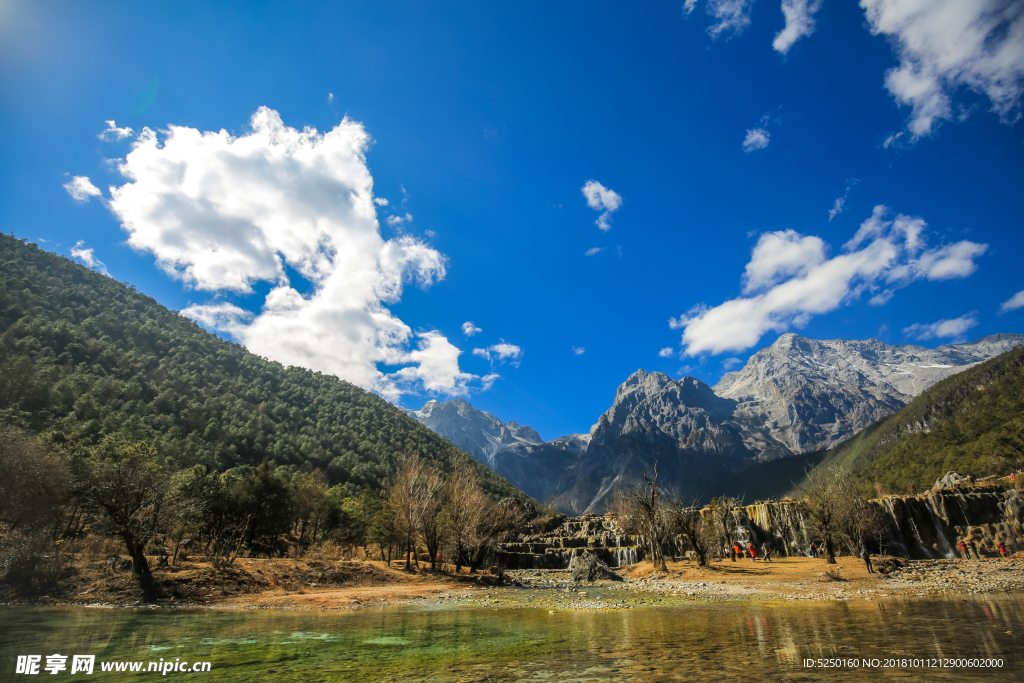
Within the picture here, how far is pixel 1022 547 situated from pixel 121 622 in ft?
248

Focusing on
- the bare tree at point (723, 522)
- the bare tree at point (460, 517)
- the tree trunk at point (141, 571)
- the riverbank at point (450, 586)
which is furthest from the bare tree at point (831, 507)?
the tree trunk at point (141, 571)

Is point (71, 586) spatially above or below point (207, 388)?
below

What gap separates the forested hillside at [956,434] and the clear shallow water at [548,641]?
3264 inches

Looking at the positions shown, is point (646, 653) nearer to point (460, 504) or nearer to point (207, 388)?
point (460, 504)

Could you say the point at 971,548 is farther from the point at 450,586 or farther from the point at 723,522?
the point at 450,586

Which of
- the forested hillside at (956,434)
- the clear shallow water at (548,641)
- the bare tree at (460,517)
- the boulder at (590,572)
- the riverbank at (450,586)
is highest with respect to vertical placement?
the forested hillside at (956,434)

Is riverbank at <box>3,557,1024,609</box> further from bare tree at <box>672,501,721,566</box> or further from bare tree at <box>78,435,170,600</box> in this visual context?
bare tree at <box>672,501,721,566</box>

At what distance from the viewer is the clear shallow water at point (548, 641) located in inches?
313

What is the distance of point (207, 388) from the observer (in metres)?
103

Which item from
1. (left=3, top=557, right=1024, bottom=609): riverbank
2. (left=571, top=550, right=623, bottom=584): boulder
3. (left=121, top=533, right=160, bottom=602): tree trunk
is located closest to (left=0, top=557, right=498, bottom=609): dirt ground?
(left=3, top=557, right=1024, bottom=609): riverbank

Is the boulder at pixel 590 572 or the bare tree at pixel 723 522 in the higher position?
the bare tree at pixel 723 522

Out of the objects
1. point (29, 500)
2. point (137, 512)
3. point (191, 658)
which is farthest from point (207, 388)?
point (191, 658)

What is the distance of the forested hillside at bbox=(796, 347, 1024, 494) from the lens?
93.8 metres

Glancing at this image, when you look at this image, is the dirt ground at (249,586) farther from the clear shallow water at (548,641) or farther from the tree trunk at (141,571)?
the clear shallow water at (548,641)
